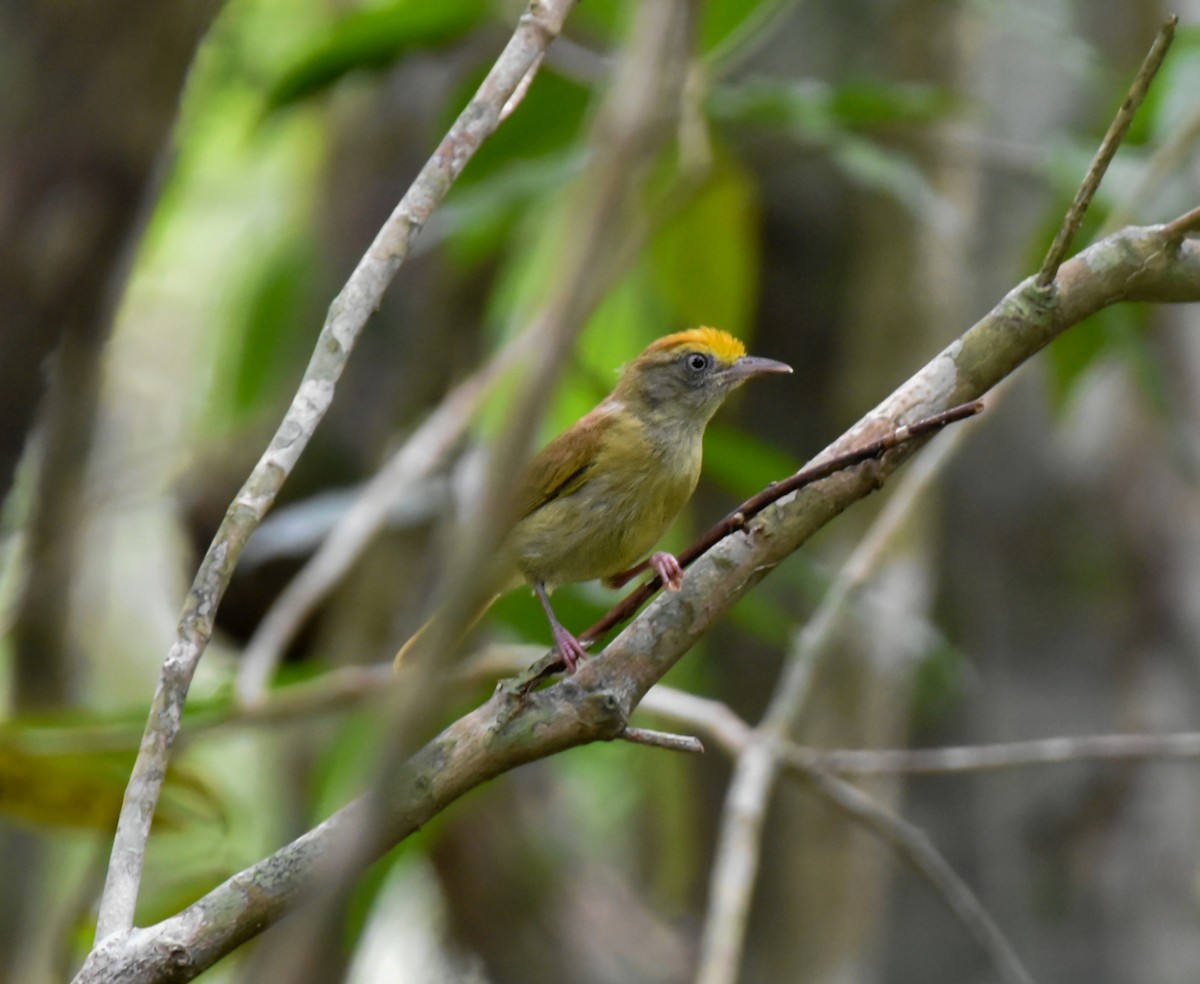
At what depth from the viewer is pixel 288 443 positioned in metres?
1.86

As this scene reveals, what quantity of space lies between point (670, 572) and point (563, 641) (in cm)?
58

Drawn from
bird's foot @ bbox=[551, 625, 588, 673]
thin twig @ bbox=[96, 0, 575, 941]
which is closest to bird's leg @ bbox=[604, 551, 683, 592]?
bird's foot @ bbox=[551, 625, 588, 673]

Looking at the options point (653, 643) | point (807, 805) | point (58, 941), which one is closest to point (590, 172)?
point (653, 643)

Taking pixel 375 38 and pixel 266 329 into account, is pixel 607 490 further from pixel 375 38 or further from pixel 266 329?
pixel 266 329

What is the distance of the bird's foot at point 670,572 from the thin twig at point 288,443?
562 millimetres

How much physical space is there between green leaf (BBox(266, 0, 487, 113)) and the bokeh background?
14 millimetres

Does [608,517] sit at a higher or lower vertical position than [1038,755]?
higher

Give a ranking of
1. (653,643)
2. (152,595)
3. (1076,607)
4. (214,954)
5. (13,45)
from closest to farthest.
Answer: (214,954), (653,643), (13,45), (1076,607), (152,595)

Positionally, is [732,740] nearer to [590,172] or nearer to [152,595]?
[590,172]

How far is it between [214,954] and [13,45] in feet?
7.14

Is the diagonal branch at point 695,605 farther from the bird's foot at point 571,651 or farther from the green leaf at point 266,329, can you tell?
the green leaf at point 266,329

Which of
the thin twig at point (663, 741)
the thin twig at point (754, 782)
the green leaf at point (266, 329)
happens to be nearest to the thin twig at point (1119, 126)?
the thin twig at point (663, 741)

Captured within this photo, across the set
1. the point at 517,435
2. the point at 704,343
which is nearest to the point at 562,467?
the point at 704,343

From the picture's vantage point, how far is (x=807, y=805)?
4930 millimetres
